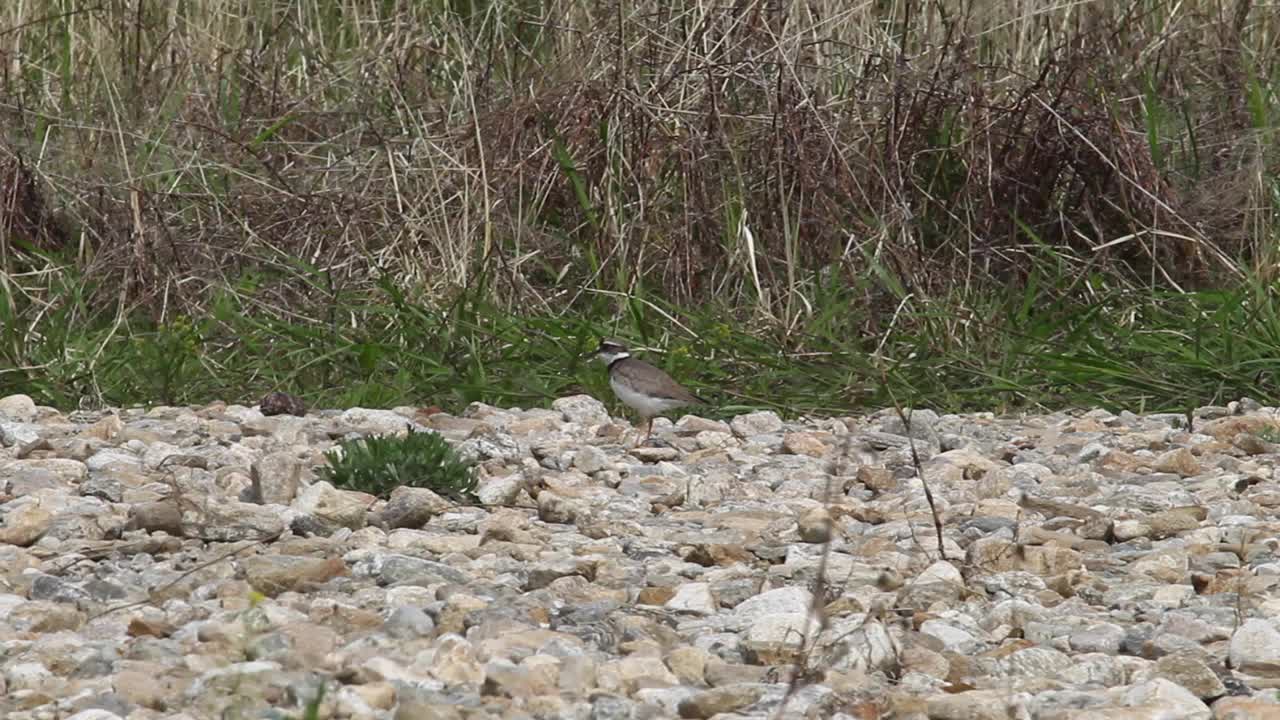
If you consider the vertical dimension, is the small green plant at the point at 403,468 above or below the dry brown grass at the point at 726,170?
above

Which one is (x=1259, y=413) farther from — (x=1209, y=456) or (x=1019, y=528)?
(x=1019, y=528)

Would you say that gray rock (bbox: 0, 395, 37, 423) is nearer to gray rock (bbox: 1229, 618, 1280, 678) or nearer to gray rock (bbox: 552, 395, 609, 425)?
gray rock (bbox: 552, 395, 609, 425)

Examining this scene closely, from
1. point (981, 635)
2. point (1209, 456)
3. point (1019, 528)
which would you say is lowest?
point (1209, 456)

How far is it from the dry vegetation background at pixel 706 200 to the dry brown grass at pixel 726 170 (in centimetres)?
1

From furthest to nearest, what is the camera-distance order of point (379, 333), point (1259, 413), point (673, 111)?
point (673, 111), point (379, 333), point (1259, 413)

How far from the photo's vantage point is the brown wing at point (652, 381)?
609 cm

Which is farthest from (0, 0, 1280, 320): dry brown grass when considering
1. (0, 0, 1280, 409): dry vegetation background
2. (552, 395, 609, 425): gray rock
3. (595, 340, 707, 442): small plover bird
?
(595, 340, 707, 442): small plover bird

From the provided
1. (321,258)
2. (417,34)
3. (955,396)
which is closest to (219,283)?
(321,258)

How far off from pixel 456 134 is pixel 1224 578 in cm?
474

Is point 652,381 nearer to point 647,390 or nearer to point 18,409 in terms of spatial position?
point 647,390

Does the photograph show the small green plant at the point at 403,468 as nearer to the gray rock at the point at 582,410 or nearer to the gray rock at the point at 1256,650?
the gray rock at the point at 582,410

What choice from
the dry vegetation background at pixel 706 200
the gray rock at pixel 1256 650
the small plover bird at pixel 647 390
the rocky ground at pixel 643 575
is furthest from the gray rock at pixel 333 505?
the dry vegetation background at pixel 706 200

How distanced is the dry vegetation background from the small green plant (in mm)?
1960

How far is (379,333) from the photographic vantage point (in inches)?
290
